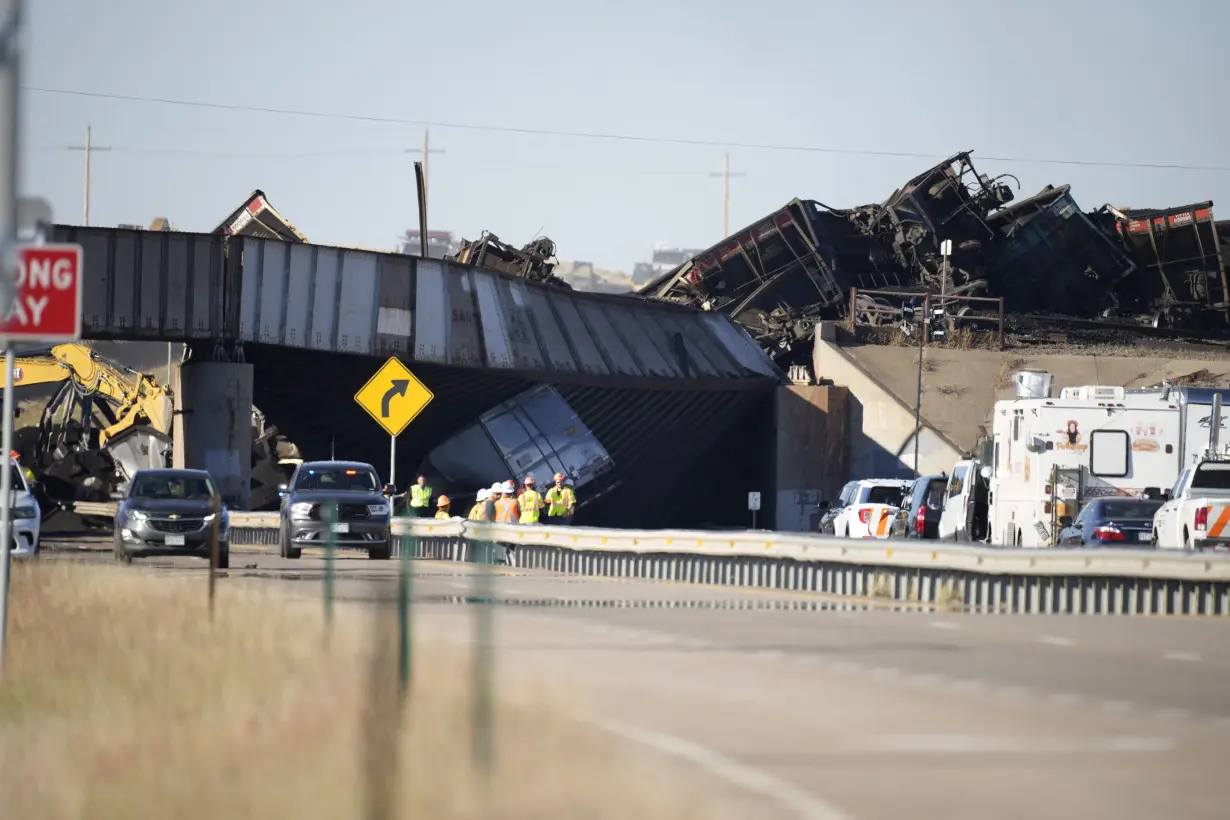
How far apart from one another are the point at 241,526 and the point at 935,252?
3840 cm

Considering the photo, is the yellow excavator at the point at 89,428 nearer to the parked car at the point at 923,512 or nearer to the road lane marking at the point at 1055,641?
the parked car at the point at 923,512

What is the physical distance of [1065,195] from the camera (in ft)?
241

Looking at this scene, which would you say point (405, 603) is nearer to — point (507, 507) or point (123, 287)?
point (507, 507)

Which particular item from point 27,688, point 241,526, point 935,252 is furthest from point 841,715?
point 935,252

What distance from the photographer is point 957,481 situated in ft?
111

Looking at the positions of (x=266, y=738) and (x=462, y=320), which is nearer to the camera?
(x=266, y=738)

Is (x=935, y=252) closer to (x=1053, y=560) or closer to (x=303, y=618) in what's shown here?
(x=1053, y=560)

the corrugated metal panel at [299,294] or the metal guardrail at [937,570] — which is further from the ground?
the corrugated metal panel at [299,294]

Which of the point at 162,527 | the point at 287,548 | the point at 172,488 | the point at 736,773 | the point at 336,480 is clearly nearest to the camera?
the point at 736,773

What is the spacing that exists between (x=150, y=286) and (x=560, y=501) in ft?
56.1

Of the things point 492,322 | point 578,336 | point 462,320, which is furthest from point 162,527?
point 578,336

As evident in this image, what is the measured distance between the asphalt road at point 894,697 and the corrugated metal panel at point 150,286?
27.4 metres

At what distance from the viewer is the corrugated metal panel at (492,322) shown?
51.4 metres

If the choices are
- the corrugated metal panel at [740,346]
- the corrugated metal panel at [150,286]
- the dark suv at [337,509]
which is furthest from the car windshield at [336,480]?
the corrugated metal panel at [740,346]
